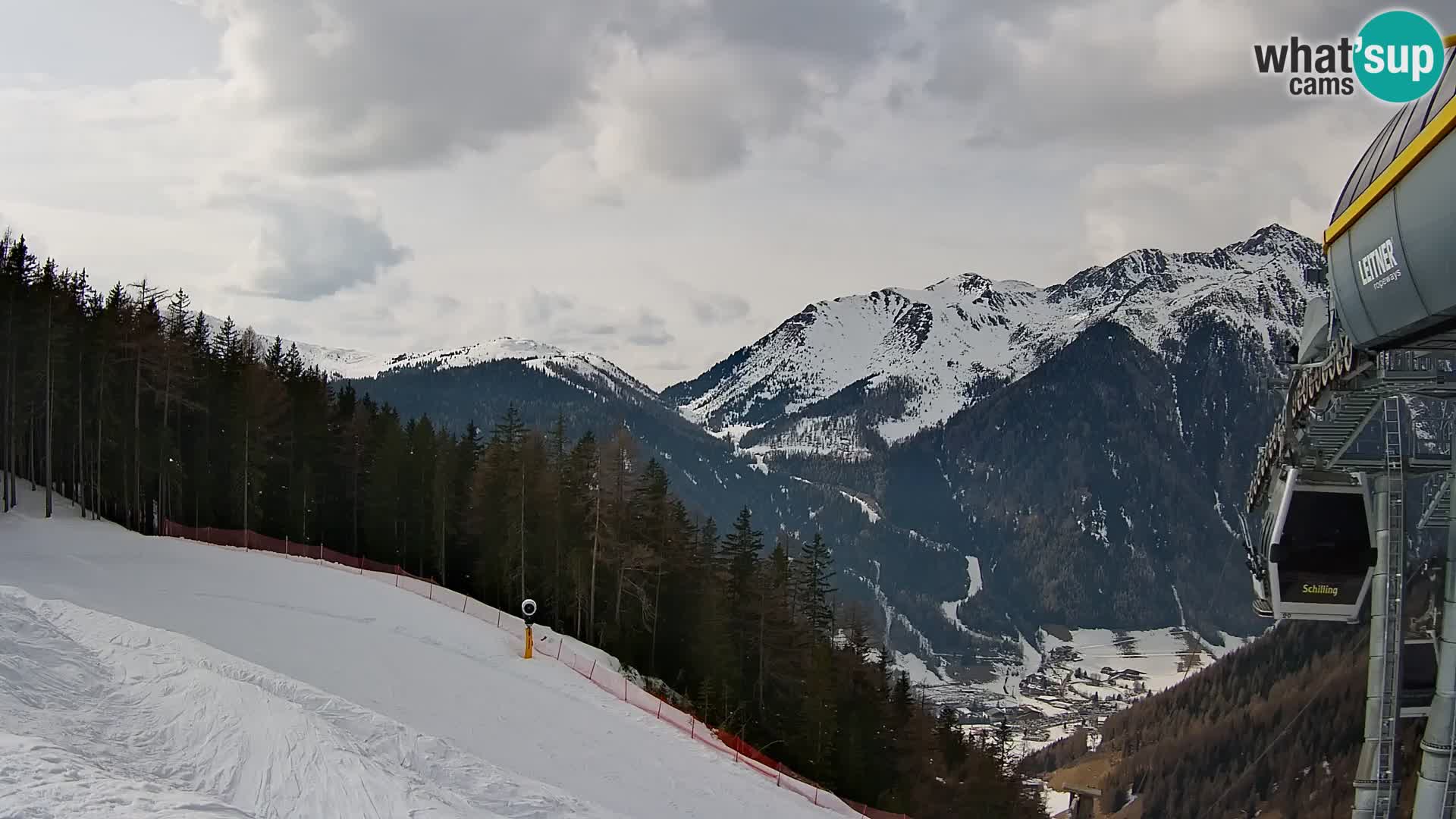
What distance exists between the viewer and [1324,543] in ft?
58.5

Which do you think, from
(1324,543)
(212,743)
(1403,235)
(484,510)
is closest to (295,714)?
(212,743)

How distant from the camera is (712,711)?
38.4m

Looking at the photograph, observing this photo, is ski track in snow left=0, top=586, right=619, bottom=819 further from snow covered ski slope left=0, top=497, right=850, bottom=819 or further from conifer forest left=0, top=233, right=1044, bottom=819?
conifer forest left=0, top=233, right=1044, bottom=819

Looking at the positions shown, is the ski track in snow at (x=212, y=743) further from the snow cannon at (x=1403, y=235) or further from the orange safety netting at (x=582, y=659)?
the snow cannon at (x=1403, y=235)

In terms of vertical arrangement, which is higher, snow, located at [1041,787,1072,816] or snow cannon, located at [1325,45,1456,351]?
snow cannon, located at [1325,45,1456,351]

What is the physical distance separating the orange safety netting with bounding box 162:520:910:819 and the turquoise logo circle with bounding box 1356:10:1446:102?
18.4 m

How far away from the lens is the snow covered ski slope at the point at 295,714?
12891mm

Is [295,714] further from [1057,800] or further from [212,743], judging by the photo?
[1057,800]

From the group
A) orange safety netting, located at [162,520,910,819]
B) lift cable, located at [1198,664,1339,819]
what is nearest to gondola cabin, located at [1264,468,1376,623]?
orange safety netting, located at [162,520,910,819]

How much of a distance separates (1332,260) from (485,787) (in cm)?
1430

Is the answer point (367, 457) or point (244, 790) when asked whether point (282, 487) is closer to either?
point (367, 457)

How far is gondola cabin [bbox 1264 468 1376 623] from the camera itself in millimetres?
17703

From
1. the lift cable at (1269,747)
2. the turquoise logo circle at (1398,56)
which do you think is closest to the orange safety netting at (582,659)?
the turquoise logo circle at (1398,56)

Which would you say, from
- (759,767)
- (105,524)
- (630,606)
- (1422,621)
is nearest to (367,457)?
(105,524)
